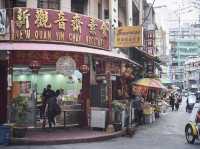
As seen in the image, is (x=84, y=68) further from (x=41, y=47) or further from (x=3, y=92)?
(x=3, y=92)

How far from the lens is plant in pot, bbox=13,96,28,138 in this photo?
Result: 59.5 feet

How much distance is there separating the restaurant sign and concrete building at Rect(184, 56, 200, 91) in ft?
317

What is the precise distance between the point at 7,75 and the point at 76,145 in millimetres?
5233

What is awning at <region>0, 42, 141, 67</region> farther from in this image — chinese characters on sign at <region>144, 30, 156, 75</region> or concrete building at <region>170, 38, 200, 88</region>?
concrete building at <region>170, 38, 200, 88</region>

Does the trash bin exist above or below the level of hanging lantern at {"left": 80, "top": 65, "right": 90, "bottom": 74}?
below

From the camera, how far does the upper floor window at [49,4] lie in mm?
22375

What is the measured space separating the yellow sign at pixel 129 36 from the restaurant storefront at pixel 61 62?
686 millimetres

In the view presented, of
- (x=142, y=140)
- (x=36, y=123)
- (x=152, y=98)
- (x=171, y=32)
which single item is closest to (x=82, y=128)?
(x=36, y=123)

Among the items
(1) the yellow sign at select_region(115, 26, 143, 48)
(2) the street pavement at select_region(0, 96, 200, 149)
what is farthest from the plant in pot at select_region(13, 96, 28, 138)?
(1) the yellow sign at select_region(115, 26, 143, 48)

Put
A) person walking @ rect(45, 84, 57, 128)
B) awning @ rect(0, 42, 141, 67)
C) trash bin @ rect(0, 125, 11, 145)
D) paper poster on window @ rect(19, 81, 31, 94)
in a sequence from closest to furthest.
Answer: trash bin @ rect(0, 125, 11, 145) → awning @ rect(0, 42, 141, 67) → person walking @ rect(45, 84, 57, 128) → paper poster on window @ rect(19, 81, 31, 94)

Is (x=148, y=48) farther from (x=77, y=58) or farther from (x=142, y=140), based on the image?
(x=142, y=140)

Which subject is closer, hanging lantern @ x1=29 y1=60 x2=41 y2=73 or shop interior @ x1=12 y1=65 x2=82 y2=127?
hanging lantern @ x1=29 y1=60 x2=41 y2=73

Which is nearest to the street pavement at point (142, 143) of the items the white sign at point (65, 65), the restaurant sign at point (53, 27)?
the white sign at point (65, 65)

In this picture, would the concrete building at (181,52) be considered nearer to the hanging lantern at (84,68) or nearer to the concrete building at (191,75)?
the concrete building at (191,75)
